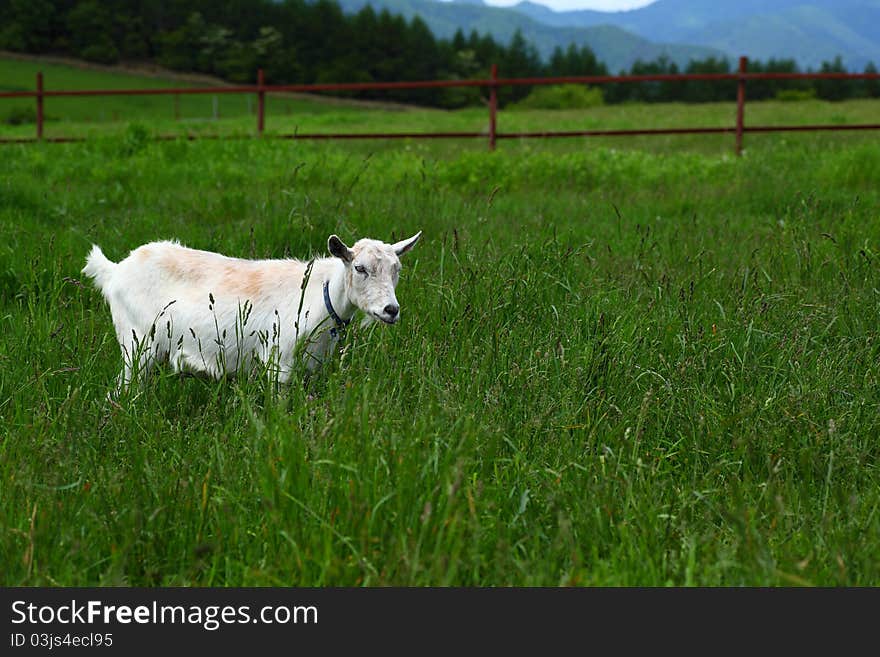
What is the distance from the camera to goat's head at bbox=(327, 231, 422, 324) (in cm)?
392

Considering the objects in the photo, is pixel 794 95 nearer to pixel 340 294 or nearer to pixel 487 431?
pixel 340 294

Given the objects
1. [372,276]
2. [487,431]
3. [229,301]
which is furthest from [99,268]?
[487,431]

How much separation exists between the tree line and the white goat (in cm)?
7003

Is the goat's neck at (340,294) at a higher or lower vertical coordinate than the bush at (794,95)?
lower

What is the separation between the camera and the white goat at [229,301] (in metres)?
4.17

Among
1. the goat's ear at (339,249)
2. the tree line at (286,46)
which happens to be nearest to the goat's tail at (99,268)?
the goat's ear at (339,249)

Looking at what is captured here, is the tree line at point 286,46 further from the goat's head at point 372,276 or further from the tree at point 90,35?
the goat's head at point 372,276

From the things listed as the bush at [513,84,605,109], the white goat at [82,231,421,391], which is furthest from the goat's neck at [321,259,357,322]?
the bush at [513,84,605,109]

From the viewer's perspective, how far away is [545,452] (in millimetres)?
3279

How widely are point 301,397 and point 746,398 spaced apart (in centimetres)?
170

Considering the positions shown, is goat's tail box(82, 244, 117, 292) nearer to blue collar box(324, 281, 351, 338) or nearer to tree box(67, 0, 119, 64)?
blue collar box(324, 281, 351, 338)

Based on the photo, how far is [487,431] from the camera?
3.27 metres

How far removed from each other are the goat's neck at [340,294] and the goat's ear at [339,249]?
0.48ft

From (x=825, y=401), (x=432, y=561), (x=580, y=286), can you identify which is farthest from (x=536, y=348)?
(x=432, y=561)
